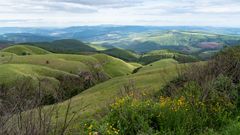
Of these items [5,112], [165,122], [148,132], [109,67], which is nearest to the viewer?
[5,112]

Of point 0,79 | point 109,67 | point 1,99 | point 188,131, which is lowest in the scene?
point 109,67

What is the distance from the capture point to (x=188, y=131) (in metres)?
8.97

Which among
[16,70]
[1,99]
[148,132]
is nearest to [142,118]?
[148,132]

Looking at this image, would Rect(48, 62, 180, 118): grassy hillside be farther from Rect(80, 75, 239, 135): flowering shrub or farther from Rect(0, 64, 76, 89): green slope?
Rect(0, 64, 76, 89): green slope

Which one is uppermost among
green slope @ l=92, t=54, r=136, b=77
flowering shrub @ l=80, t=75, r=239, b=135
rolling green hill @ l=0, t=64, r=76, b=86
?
flowering shrub @ l=80, t=75, r=239, b=135

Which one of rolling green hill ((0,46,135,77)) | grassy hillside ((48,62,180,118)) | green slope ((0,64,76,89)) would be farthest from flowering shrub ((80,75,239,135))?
rolling green hill ((0,46,135,77))

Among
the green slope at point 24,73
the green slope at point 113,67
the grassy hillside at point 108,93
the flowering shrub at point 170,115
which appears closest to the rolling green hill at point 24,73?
the green slope at point 24,73

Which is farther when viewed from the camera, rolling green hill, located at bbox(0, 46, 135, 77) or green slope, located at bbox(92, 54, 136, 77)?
green slope, located at bbox(92, 54, 136, 77)

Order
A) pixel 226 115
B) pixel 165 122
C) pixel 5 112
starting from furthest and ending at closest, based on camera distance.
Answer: pixel 226 115
pixel 165 122
pixel 5 112

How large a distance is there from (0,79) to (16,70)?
10.7m

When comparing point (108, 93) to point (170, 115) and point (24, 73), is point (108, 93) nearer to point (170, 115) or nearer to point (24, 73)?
point (170, 115)

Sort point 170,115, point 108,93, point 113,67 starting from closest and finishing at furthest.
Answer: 1. point 170,115
2. point 108,93
3. point 113,67

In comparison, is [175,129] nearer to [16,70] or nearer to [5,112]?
[5,112]

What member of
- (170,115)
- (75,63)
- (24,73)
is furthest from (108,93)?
(75,63)
